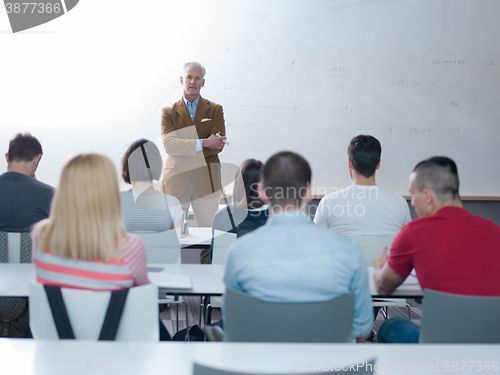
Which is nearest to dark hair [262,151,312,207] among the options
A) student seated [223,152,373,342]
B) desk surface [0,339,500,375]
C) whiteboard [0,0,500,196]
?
student seated [223,152,373,342]

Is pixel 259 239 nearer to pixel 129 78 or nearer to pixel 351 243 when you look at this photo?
pixel 351 243

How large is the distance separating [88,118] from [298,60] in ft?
6.88

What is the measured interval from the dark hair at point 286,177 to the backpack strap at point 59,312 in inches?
28.1

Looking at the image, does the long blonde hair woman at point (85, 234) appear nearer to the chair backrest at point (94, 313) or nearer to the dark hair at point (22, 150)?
the chair backrest at point (94, 313)

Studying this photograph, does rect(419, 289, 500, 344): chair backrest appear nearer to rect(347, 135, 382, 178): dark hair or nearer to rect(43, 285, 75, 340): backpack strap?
rect(43, 285, 75, 340): backpack strap

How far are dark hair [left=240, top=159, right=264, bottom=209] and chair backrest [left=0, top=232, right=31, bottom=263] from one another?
3.80 feet

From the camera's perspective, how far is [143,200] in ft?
8.43

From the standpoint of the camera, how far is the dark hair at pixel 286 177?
153cm

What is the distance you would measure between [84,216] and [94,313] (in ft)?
0.94

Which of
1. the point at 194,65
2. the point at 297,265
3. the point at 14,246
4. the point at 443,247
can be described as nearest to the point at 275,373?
the point at 297,265

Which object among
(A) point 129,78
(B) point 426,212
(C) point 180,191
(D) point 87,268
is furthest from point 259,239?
(A) point 129,78

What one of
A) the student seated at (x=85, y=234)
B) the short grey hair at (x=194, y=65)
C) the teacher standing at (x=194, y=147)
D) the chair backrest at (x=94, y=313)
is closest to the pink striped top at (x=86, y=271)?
the student seated at (x=85, y=234)

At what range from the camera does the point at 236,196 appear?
2.64m

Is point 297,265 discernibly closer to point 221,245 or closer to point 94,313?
point 94,313
